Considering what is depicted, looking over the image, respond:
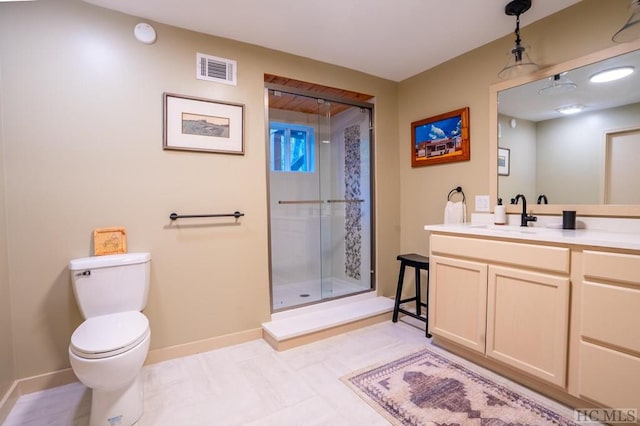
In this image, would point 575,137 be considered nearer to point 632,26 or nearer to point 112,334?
point 632,26

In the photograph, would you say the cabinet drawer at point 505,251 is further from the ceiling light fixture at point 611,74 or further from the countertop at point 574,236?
the ceiling light fixture at point 611,74

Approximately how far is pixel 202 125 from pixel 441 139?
2068 mm

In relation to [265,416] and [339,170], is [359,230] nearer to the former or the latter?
[339,170]

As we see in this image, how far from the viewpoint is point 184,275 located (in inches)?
85.6

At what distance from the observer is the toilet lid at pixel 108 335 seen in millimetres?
1336

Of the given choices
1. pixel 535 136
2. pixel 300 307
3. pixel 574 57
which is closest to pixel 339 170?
pixel 300 307

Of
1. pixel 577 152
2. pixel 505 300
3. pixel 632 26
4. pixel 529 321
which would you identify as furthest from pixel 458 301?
pixel 632 26

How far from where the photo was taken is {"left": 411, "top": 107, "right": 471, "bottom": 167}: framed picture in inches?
101

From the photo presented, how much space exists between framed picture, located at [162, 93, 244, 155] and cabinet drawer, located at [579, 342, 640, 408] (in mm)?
2441

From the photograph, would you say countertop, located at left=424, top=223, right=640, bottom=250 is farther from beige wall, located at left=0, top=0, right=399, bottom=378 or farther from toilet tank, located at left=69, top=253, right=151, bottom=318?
toilet tank, located at left=69, top=253, right=151, bottom=318

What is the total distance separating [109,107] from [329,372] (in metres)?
2.23

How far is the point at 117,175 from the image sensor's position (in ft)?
6.43

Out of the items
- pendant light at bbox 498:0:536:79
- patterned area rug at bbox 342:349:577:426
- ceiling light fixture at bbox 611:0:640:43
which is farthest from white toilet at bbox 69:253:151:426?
ceiling light fixture at bbox 611:0:640:43

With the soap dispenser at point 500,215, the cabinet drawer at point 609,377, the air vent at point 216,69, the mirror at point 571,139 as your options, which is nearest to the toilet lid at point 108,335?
the air vent at point 216,69
